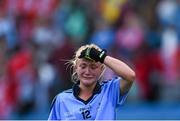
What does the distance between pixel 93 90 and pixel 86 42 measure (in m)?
7.92

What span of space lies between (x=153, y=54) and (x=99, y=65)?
697 centimetres

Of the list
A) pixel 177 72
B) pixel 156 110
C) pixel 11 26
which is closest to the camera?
pixel 156 110

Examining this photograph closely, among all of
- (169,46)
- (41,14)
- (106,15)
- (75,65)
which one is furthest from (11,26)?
(75,65)

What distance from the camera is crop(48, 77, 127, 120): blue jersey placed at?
306 inches

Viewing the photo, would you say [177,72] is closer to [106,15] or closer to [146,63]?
[146,63]

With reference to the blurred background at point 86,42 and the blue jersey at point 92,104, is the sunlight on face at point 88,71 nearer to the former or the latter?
the blue jersey at point 92,104

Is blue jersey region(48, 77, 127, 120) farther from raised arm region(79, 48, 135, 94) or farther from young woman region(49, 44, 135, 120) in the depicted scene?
raised arm region(79, 48, 135, 94)

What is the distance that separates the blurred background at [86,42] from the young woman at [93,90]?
5746mm

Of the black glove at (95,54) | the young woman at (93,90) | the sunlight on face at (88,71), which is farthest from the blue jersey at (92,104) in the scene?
the black glove at (95,54)

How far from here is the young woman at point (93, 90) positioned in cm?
772

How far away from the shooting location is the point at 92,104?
7820mm

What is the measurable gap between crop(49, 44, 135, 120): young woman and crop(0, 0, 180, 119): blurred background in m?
5.75

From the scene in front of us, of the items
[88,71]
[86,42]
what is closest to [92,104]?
[88,71]

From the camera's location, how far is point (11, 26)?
55.7 ft
